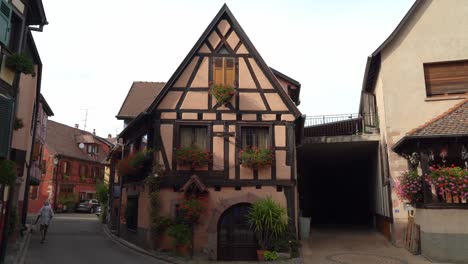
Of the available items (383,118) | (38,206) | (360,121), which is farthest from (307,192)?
(38,206)

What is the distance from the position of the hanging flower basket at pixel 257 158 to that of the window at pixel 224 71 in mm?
2680

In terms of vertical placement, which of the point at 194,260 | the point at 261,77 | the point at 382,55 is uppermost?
the point at 382,55

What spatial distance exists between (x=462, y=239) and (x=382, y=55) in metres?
7.39

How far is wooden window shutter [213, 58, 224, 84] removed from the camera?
15.4 m

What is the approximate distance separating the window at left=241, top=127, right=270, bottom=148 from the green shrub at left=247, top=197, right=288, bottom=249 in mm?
2163

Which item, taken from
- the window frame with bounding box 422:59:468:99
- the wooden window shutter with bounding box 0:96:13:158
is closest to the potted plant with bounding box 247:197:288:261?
the window frame with bounding box 422:59:468:99

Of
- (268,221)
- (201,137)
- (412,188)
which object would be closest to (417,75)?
(412,188)

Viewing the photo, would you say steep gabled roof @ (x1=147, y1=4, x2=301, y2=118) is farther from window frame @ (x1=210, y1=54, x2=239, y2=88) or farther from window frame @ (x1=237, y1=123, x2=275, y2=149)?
window frame @ (x1=237, y1=123, x2=275, y2=149)

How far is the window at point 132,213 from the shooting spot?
55.2 ft

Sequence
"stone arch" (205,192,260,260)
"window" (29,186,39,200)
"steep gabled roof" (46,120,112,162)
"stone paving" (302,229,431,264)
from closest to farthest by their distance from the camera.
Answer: "stone paving" (302,229,431,264) < "stone arch" (205,192,260,260) < "window" (29,186,39,200) < "steep gabled roof" (46,120,112,162)

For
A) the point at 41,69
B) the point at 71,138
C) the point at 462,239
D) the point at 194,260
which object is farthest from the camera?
the point at 71,138

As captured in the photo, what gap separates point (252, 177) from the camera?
14.6m

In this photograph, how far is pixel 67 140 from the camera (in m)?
46.1

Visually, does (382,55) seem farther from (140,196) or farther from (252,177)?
(140,196)
